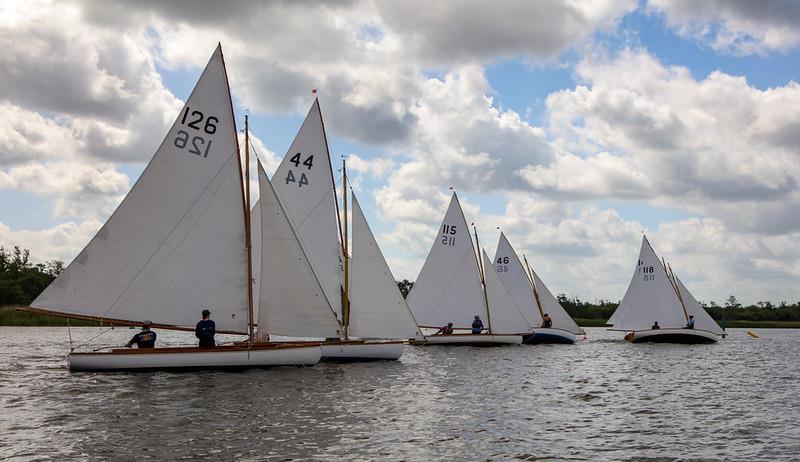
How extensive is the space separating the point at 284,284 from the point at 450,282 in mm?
21772

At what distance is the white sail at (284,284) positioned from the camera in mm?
32500

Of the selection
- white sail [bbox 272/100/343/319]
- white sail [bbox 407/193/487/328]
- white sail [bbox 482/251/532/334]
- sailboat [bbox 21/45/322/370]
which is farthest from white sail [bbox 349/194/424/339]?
white sail [bbox 482/251/532/334]

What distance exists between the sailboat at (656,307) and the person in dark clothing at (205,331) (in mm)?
41478

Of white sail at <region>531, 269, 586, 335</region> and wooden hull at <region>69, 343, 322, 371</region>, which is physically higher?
white sail at <region>531, 269, 586, 335</region>

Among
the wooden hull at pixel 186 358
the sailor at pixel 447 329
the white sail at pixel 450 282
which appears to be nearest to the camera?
the wooden hull at pixel 186 358

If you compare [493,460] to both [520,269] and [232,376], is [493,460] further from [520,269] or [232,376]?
[520,269]

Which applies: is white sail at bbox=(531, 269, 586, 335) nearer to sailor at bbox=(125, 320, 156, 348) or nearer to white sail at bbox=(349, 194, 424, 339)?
white sail at bbox=(349, 194, 424, 339)

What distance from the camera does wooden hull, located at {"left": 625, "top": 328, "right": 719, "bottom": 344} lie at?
60.6 meters

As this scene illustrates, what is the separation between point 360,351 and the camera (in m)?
35.7

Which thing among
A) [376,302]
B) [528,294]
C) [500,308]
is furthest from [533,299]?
[376,302]

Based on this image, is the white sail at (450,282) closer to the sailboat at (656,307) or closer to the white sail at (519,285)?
the white sail at (519,285)

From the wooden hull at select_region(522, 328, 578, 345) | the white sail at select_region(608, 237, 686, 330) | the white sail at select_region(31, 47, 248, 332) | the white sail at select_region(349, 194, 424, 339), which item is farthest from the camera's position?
the white sail at select_region(608, 237, 686, 330)

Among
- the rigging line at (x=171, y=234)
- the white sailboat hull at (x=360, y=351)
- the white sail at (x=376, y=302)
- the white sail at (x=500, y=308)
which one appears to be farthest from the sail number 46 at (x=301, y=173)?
the white sail at (x=500, y=308)

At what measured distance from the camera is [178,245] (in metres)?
30.9
